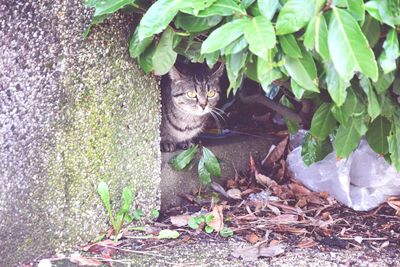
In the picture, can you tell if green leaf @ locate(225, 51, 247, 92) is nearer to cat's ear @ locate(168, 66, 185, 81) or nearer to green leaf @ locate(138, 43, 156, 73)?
green leaf @ locate(138, 43, 156, 73)

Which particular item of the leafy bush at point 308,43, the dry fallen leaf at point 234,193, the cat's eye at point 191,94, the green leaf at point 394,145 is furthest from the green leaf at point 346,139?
the cat's eye at point 191,94

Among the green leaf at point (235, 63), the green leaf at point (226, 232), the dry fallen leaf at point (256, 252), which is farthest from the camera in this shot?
the green leaf at point (226, 232)

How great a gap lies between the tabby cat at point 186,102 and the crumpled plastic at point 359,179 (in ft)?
2.32

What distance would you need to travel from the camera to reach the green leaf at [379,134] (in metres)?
2.18

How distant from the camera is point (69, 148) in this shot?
2277 millimetres

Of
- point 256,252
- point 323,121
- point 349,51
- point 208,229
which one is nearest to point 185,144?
point 208,229

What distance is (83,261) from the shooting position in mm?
2244

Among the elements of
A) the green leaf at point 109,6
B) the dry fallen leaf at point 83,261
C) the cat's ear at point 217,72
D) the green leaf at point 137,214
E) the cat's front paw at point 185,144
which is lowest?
the dry fallen leaf at point 83,261

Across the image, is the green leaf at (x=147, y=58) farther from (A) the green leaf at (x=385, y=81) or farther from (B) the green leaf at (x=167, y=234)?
(A) the green leaf at (x=385, y=81)

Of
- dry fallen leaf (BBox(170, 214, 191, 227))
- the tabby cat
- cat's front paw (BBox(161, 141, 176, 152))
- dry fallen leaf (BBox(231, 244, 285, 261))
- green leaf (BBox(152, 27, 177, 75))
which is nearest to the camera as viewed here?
green leaf (BBox(152, 27, 177, 75))

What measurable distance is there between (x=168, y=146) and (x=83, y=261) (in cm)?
110

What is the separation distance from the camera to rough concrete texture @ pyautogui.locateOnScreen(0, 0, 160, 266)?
212cm

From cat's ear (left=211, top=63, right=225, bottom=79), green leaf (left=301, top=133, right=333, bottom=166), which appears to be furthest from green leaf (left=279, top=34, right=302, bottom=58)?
cat's ear (left=211, top=63, right=225, bottom=79)

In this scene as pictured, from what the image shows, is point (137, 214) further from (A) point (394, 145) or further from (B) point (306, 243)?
(A) point (394, 145)
